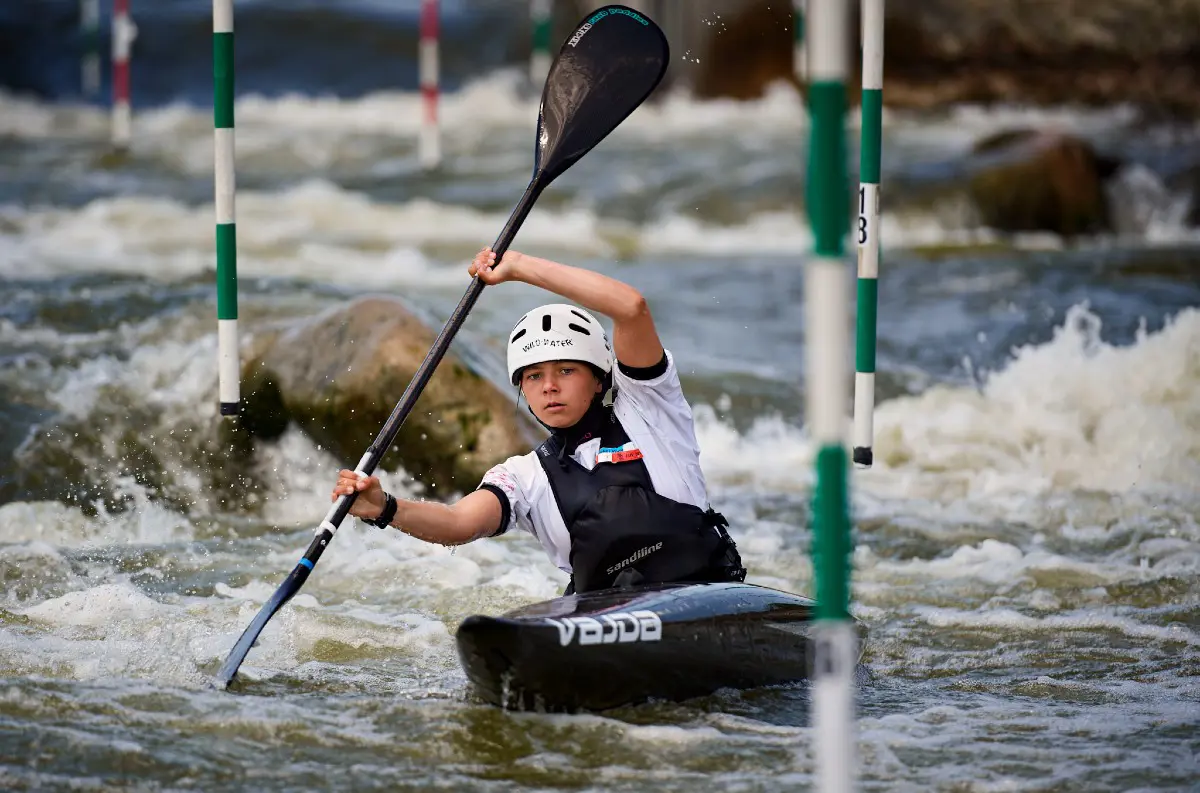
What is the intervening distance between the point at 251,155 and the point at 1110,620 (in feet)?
35.4

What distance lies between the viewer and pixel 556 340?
369cm

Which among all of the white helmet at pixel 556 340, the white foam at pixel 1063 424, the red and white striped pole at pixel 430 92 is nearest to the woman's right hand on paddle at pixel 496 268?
the white helmet at pixel 556 340

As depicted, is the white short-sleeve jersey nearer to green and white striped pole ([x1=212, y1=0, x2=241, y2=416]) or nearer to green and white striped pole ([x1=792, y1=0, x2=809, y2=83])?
green and white striped pole ([x1=212, y1=0, x2=241, y2=416])

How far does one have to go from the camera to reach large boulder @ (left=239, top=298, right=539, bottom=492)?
5766 millimetres

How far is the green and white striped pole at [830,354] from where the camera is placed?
2184 mm

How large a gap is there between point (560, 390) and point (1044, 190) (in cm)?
875

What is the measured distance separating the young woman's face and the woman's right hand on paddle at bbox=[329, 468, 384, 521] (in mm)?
478

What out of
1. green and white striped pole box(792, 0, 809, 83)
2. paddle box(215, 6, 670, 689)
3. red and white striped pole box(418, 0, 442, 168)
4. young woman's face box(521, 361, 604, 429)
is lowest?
young woman's face box(521, 361, 604, 429)

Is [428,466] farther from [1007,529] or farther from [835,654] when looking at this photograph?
[835,654]

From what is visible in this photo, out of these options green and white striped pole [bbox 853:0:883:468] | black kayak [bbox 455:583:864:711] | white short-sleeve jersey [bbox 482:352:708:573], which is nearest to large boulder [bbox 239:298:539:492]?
green and white striped pole [bbox 853:0:883:468]

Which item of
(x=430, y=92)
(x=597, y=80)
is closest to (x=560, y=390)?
(x=597, y=80)

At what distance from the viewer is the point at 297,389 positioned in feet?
19.3

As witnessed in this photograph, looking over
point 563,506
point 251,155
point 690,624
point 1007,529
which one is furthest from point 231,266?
point 251,155

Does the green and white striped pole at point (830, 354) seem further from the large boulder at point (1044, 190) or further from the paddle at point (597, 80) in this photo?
the large boulder at point (1044, 190)
